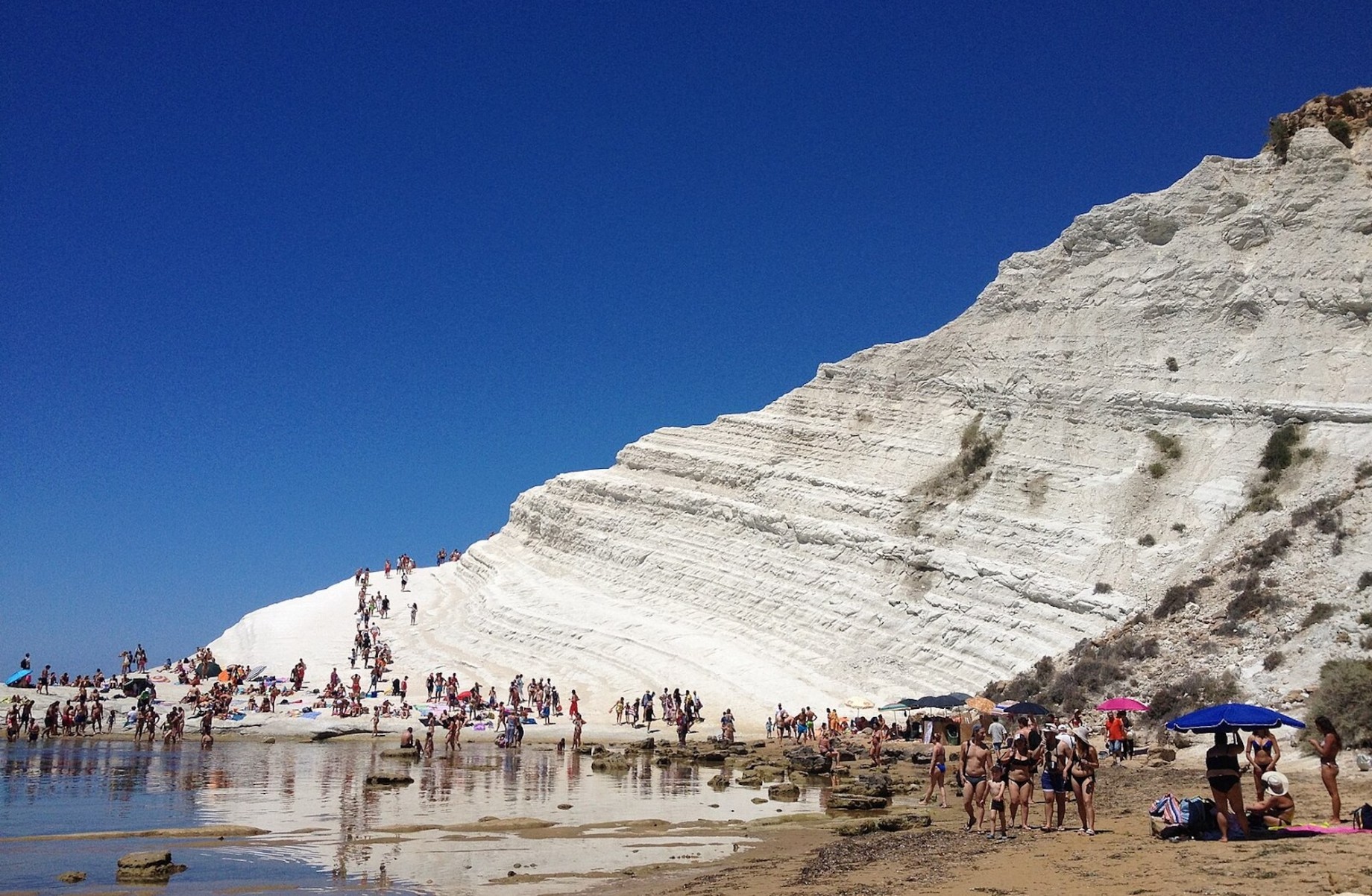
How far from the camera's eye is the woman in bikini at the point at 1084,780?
12.2 m

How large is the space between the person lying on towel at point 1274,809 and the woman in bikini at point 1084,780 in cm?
167

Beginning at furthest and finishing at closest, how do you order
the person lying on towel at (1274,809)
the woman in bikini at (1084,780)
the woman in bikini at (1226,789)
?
the woman in bikini at (1084,780) → the person lying on towel at (1274,809) → the woman in bikini at (1226,789)

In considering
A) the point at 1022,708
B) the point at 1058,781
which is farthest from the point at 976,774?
the point at 1022,708

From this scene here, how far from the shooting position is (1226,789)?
10.9 m

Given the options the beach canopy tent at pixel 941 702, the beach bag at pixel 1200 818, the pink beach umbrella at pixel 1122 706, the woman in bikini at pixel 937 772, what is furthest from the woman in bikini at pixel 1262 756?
the beach canopy tent at pixel 941 702

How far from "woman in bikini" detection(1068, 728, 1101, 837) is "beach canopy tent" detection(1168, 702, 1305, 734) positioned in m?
1.08

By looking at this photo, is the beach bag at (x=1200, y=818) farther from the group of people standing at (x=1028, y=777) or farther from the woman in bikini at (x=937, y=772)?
the woman in bikini at (x=937, y=772)

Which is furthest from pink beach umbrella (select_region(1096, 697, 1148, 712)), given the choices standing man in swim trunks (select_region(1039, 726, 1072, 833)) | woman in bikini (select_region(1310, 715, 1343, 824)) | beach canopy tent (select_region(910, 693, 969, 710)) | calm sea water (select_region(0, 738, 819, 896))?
woman in bikini (select_region(1310, 715, 1343, 824))

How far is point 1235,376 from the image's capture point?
3375cm

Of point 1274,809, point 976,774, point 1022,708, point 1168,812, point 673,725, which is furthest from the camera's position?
point 673,725

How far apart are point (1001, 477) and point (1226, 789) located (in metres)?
25.3

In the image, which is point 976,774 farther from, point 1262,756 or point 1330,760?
point 1330,760

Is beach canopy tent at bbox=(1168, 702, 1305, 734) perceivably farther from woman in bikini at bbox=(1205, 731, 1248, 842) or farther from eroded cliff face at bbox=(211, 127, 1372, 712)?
eroded cliff face at bbox=(211, 127, 1372, 712)

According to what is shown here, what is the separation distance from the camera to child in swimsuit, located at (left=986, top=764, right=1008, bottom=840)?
41.4 ft
